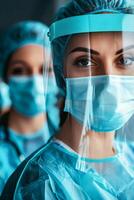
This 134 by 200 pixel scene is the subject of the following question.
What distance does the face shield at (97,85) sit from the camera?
137cm

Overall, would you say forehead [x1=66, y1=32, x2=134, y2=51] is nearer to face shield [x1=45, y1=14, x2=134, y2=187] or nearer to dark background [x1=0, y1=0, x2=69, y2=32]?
face shield [x1=45, y1=14, x2=134, y2=187]

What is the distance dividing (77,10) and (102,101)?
328 millimetres

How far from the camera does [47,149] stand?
147 centimetres

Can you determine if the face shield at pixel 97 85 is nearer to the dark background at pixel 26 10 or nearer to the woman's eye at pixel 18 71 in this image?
the woman's eye at pixel 18 71

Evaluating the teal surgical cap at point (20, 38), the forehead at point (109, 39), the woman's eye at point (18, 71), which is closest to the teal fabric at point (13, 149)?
the woman's eye at point (18, 71)

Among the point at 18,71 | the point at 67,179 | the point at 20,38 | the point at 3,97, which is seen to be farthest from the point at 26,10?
the point at 67,179

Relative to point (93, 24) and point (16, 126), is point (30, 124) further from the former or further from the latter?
point (93, 24)

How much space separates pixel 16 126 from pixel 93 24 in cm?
135

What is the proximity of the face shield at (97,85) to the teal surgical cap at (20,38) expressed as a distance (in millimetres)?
1127

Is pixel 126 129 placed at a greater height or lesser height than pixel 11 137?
greater

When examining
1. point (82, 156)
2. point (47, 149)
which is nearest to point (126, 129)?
point (82, 156)

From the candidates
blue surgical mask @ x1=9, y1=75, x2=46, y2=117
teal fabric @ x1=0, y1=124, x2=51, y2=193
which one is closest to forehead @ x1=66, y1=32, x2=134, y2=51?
teal fabric @ x1=0, y1=124, x2=51, y2=193

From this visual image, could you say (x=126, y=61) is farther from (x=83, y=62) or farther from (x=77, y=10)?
(x=77, y=10)

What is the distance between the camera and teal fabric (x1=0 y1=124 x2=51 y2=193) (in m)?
2.20
